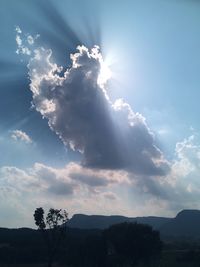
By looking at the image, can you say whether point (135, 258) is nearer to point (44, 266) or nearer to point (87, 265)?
point (87, 265)

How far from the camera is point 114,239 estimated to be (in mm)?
95688

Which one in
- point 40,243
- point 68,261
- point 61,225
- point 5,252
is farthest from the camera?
point 40,243

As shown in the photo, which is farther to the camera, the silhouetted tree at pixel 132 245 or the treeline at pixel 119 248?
the silhouetted tree at pixel 132 245

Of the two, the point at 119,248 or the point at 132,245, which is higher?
the point at 132,245

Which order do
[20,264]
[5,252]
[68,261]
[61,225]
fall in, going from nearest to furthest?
[61,225] → [68,261] → [20,264] → [5,252]

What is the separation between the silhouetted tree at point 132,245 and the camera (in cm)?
9325

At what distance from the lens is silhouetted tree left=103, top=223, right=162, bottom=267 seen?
306ft

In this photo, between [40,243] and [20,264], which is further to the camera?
[40,243]

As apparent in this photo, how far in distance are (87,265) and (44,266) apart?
13384 millimetres

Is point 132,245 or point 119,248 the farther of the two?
point 119,248

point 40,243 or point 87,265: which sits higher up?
point 40,243

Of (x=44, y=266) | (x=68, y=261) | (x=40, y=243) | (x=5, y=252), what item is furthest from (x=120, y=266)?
(x=40, y=243)

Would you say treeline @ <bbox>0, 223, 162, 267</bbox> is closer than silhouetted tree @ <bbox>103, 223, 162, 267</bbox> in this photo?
Yes

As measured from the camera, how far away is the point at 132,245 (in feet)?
307
